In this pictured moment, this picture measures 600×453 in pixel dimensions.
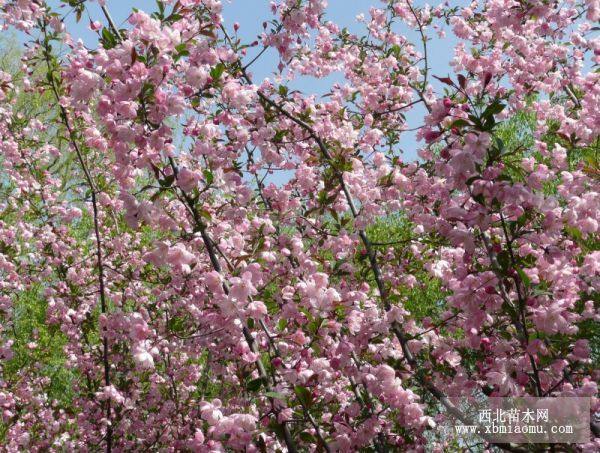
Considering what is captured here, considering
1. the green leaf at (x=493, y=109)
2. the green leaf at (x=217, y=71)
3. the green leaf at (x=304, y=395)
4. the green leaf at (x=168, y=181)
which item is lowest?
the green leaf at (x=304, y=395)

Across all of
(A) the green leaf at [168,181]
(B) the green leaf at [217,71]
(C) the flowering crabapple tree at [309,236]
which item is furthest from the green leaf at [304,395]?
(B) the green leaf at [217,71]

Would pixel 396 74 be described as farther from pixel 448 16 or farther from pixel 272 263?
pixel 272 263

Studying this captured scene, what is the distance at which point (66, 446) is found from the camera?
5.07 m

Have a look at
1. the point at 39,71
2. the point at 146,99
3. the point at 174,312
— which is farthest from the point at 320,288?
the point at 39,71

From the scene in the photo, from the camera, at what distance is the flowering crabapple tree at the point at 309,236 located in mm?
2273

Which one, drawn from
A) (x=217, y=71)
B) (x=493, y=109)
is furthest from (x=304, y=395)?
(x=217, y=71)

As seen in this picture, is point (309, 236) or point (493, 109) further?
point (309, 236)

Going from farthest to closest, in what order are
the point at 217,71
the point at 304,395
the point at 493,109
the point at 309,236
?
the point at 309,236
the point at 217,71
the point at 304,395
the point at 493,109

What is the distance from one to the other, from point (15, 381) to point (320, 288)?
490 cm

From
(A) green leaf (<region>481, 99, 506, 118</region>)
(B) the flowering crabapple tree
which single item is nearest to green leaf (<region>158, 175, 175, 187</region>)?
(B) the flowering crabapple tree

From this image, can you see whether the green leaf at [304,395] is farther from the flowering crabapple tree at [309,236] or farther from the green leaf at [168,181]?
the green leaf at [168,181]

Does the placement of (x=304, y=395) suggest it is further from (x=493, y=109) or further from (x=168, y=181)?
(x=493, y=109)

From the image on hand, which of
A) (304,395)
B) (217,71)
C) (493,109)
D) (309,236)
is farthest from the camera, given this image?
(309,236)

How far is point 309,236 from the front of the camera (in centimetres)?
380
